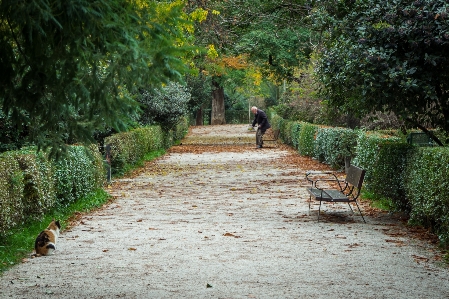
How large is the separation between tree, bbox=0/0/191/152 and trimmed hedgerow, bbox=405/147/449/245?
5280 millimetres

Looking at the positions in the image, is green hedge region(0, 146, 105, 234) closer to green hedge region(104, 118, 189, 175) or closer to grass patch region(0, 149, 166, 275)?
grass patch region(0, 149, 166, 275)

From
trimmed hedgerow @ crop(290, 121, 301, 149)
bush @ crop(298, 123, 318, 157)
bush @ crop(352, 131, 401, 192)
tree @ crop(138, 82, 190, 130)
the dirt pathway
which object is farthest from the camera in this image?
tree @ crop(138, 82, 190, 130)

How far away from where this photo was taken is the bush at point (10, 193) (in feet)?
31.9

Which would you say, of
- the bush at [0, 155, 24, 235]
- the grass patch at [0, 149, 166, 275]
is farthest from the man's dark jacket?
the bush at [0, 155, 24, 235]

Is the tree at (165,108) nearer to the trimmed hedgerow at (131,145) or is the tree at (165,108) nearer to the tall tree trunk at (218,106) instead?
the trimmed hedgerow at (131,145)

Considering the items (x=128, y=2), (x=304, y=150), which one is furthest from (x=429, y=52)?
(x=304, y=150)

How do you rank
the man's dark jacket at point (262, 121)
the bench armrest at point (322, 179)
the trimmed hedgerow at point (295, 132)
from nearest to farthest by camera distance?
the bench armrest at point (322, 179), the trimmed hedgerow at point (295, 132), the man's dark jacket at point (262, 121)

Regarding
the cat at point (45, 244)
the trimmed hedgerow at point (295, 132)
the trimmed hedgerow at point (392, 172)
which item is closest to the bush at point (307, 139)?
the trimmed hedgerow at point (295, 132)

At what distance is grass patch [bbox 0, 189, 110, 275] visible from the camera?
904 cm

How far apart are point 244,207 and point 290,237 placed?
3.70m

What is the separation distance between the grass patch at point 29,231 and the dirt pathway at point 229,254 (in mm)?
288

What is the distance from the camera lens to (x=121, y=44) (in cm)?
550

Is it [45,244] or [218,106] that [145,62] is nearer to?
[45,244]

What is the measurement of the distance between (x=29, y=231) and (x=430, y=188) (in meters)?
6.11
